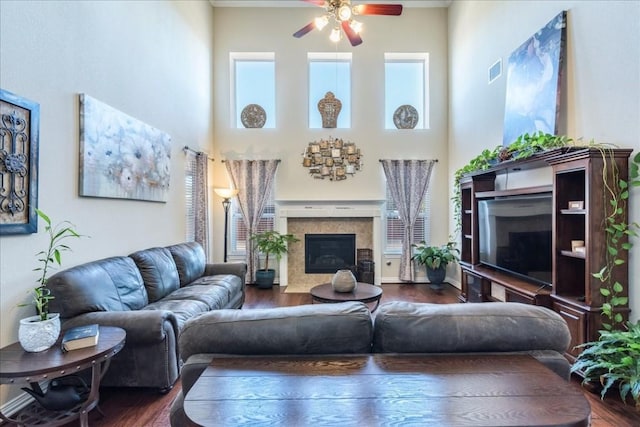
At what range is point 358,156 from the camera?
20.7ft

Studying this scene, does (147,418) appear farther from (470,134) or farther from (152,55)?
(470,134)

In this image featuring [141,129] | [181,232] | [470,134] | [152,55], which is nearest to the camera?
[141,129]

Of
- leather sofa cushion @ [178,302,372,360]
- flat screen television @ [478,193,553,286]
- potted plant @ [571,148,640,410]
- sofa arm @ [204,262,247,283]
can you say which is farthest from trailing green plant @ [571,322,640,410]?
sofa arm @ [204,262,247,283]

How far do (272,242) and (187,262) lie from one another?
1924mm

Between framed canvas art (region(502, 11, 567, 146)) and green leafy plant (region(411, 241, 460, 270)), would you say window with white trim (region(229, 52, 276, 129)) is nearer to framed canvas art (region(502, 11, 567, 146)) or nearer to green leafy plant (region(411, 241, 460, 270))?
green leafy plant (region(411, 241, 460, 270))

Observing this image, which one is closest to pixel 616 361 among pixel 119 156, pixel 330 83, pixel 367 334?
pixel 367 334

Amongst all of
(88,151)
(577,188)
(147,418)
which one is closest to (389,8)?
(577,188)

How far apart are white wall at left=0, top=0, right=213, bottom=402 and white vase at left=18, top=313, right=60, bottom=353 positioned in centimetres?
41

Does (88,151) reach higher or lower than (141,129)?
lower

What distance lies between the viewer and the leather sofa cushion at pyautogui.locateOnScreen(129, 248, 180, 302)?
3.35 meters

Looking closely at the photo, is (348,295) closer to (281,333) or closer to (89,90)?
(281,333)

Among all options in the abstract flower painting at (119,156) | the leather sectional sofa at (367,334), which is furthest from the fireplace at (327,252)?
the leather sectional sofa at (367,334)

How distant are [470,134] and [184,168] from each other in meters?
4.42

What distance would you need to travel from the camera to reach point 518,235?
3.67 m
